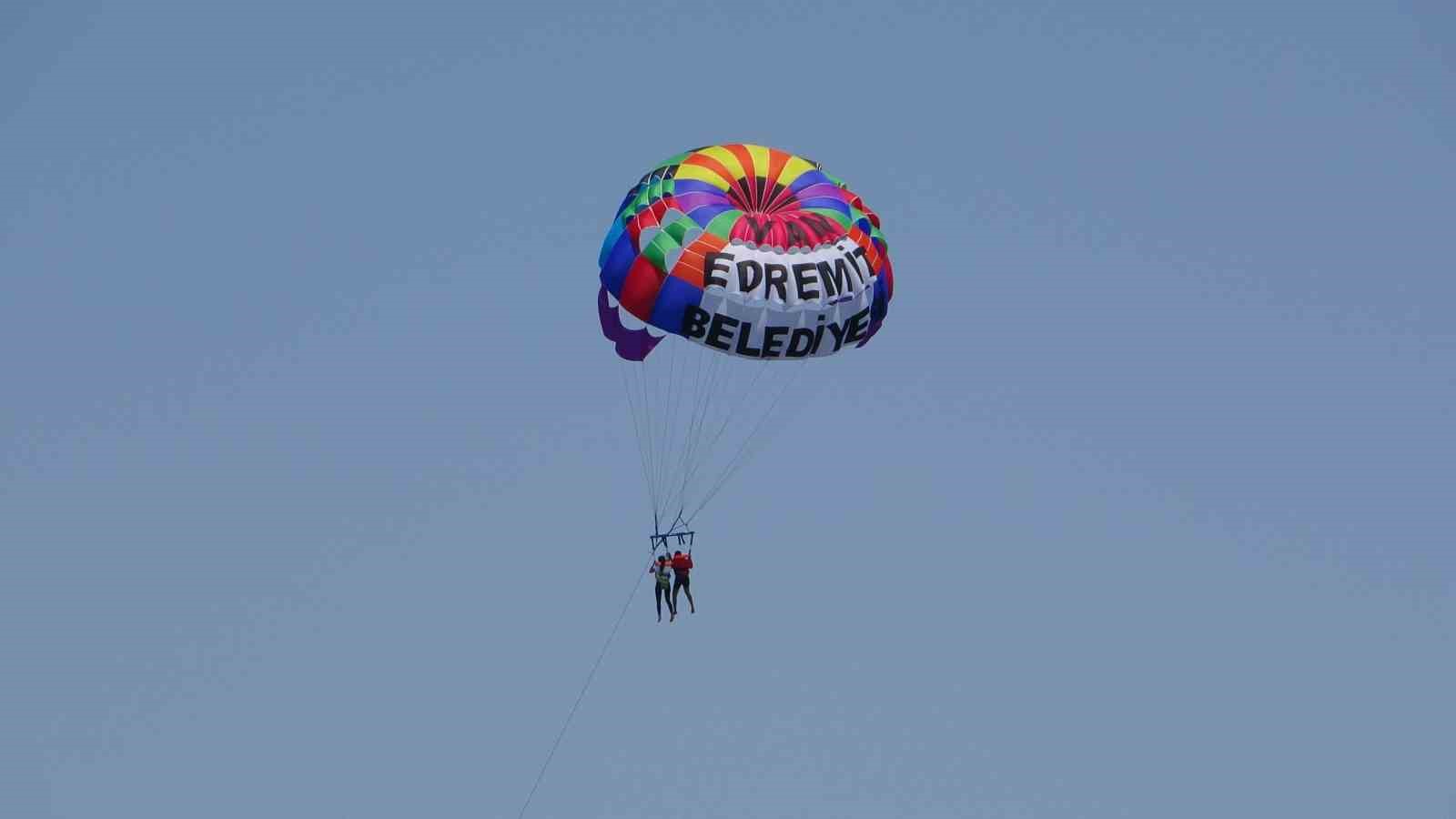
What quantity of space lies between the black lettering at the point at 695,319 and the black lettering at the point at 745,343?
675 mm

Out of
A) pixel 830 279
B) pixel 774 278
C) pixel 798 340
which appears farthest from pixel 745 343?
pixel 830 279

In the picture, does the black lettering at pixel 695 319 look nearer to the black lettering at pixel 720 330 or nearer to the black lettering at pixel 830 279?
the black lettering at pixel 720 330

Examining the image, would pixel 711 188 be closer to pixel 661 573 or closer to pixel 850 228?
pixel 850 228

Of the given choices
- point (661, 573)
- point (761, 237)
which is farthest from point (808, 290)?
point (661, 573)

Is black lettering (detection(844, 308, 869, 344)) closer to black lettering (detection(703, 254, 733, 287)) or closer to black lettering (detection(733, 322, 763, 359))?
black lettering (detection(733, 322, 763, 359))

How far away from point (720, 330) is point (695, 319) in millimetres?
501

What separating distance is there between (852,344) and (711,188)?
404 cm

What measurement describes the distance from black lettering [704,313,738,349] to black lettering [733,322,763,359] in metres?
0.18

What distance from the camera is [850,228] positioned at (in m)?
69.2

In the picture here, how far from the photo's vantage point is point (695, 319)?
68375mm

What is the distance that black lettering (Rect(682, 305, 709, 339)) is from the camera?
224ft

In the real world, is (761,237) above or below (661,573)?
above

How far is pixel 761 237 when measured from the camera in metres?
68.4

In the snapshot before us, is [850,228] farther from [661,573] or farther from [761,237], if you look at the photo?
[661,573]
